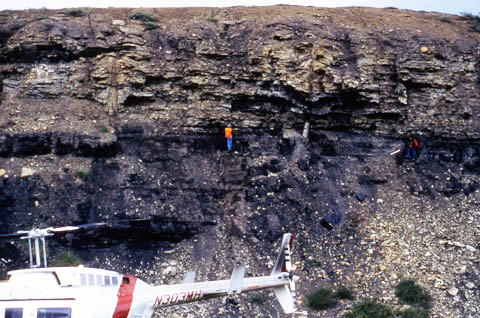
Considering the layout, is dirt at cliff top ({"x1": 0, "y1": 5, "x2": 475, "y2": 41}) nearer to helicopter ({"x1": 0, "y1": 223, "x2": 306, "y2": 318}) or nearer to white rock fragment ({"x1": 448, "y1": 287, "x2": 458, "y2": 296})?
white rock fragment ({"x1": 448, "y1": 287, "x2": 458, "y2": 296})

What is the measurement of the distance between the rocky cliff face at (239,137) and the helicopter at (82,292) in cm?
608

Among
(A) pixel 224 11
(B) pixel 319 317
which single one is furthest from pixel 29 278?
(A) pixel 224 11

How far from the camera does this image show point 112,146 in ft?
89.4

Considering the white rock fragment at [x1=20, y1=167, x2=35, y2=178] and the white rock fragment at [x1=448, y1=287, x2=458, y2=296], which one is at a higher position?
the white rock fragment at [x1=20, y1=167, x2=35, y2=178]

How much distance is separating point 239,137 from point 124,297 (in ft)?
45.0

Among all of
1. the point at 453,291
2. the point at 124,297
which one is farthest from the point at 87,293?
the point at 453,291

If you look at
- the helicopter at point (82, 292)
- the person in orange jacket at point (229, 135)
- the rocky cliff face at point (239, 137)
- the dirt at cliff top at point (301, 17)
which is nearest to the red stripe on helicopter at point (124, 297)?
the helicopter at point (82, 292)

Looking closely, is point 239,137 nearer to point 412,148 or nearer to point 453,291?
point 412,148

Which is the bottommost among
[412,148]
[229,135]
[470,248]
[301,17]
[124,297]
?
[470,248]

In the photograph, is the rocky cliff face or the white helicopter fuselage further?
the rocky cliff face

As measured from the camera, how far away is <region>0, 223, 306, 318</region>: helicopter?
15.5 metres

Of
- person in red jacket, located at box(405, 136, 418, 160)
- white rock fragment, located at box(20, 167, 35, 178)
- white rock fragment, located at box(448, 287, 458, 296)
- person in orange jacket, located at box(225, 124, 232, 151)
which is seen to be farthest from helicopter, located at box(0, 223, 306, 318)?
Answer: person in red jacket, located at box(405, 136, 418, 160)

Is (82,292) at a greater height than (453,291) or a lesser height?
greater

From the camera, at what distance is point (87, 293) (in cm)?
1591
